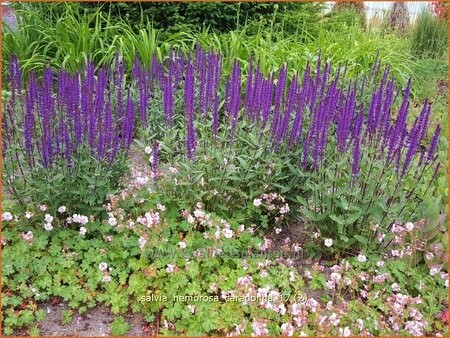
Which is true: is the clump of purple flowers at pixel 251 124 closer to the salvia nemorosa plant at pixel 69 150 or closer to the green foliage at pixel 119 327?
the salvia nemorosa plant at pixel 69 150

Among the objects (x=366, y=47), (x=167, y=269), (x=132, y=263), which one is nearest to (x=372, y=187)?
(x=167, y=269)

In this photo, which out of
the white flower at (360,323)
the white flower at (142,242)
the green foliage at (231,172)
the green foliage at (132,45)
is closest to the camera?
the white flower at (360,323)

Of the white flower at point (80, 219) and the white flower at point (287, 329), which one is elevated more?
the white flower at point (80, 219)

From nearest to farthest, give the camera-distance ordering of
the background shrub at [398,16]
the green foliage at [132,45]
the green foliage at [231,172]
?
1. the green foliage at [231,172]
2. the green foliage at [132,45]
3. the background shrub at [398,16]

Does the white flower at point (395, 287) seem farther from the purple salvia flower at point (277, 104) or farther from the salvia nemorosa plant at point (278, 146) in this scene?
the purple salvia flower at point (277, 104)

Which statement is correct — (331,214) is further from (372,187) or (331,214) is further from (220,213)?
(220,213)

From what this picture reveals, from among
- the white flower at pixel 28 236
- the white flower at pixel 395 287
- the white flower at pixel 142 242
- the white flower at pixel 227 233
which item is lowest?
the white flower at pixel 395 287

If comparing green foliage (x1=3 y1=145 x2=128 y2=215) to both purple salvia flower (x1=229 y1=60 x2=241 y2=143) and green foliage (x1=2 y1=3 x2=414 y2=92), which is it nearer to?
purple salvia flower (x1=229 y1=60 x2=241 y2=143)

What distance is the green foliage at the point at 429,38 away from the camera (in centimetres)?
869

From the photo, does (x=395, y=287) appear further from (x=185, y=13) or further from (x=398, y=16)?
(x=398, y=16)

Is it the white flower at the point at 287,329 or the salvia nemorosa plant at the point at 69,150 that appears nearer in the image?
the white flower at the point at 287,329

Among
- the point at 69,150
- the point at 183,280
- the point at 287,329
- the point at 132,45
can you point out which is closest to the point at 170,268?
the point at 183,280

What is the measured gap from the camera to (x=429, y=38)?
8836 mm

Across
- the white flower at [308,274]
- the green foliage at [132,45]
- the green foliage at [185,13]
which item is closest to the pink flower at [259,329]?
the white flower at [308,274]
